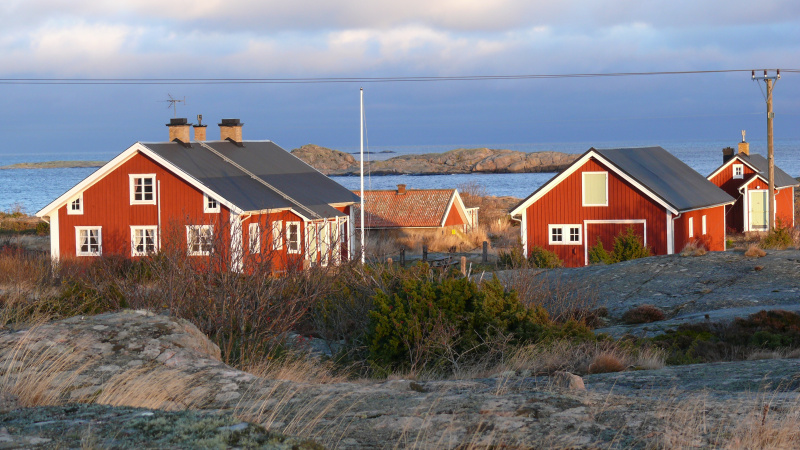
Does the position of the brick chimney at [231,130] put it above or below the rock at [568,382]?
above

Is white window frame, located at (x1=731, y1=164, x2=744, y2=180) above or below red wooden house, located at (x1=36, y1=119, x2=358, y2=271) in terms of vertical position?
above

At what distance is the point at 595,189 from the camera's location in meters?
31.3

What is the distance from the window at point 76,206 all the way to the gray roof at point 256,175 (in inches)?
139

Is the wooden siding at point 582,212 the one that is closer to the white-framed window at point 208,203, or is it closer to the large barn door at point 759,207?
the white-framed window at point 208,203

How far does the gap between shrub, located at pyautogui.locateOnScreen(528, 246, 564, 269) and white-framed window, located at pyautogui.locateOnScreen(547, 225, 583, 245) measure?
2021 mm

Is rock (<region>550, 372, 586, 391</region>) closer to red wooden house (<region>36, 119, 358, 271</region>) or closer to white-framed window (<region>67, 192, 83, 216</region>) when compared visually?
red wooden house (<region>36, 119, 358, 271</region>)

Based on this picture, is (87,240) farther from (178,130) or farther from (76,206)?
(178,130)

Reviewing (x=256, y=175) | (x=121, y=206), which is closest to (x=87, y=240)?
(x=121, y=206)

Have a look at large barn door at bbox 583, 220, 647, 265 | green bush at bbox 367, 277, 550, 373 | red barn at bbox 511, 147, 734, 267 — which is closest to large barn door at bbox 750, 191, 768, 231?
red barn at bbox 511, 147, 734, 267

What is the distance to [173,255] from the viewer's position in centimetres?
1101

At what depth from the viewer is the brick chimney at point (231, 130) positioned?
3572 centimetres

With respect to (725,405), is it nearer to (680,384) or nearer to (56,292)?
(680,384)

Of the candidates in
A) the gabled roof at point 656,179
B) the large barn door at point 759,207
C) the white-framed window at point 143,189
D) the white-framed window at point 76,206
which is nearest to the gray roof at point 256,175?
the white-framed window at point 143,189

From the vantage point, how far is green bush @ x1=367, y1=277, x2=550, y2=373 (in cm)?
1066
